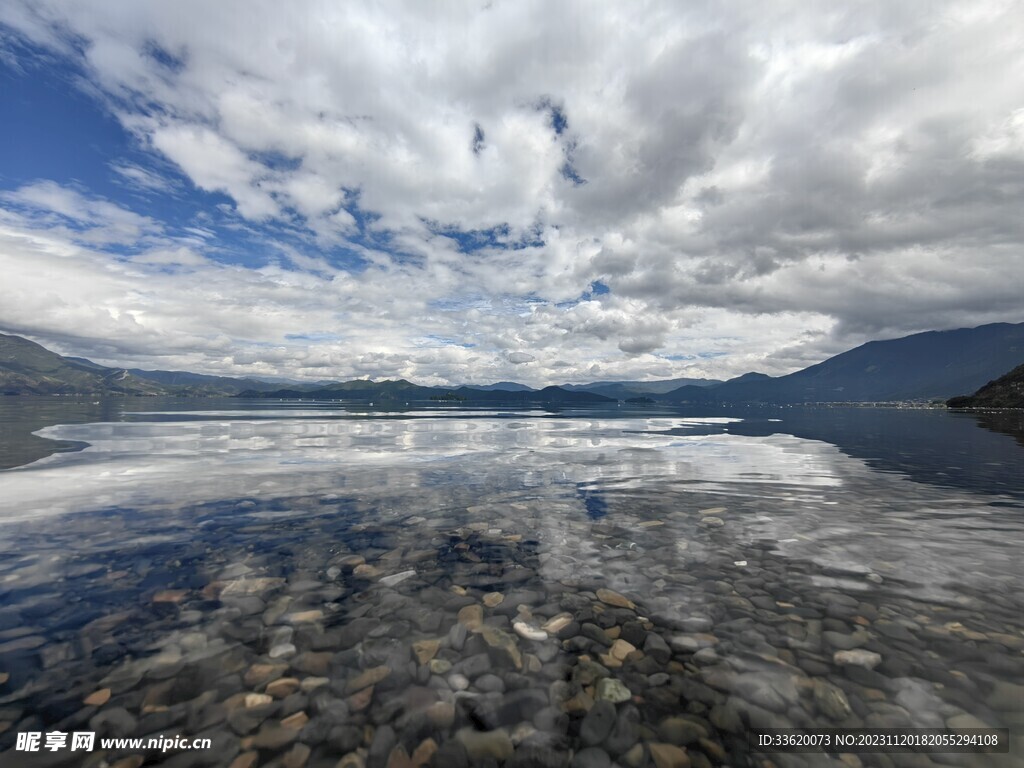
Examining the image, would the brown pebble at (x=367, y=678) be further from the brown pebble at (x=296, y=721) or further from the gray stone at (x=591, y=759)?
the gray stone at (x=591, y=759)

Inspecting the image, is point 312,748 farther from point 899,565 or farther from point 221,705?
point 899,565

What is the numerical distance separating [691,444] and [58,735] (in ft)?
143

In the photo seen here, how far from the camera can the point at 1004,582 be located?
9961mm

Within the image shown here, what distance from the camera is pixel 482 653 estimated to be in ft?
24.3

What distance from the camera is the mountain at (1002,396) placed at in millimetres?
162825

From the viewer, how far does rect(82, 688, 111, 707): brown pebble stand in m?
6.03

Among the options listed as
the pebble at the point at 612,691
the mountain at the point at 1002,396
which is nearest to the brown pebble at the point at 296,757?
the pebble at the point at 612,691

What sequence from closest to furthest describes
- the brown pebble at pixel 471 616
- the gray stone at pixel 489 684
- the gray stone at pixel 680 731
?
the gray stone at pixel 680 731 < the gray stone at pixel 489 684 < the brown pebble at pixel 471 616

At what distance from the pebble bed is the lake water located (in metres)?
0.04

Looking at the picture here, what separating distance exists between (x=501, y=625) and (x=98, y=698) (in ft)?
19.6

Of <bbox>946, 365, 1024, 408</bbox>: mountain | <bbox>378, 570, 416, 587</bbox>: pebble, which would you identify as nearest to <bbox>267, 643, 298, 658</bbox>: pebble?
<bbox>378, 570, 416, 587</bbox>: pebble

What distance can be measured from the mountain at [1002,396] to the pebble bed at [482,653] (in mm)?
224985

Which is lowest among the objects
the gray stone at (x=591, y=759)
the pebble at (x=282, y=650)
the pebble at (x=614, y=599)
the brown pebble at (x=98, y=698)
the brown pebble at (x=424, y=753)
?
the gray stone at (x=591, y=759)

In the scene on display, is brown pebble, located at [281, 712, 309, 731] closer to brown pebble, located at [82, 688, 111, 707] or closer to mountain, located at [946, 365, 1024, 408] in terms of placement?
brown pebble, located at [82, 688, 111, 707]
